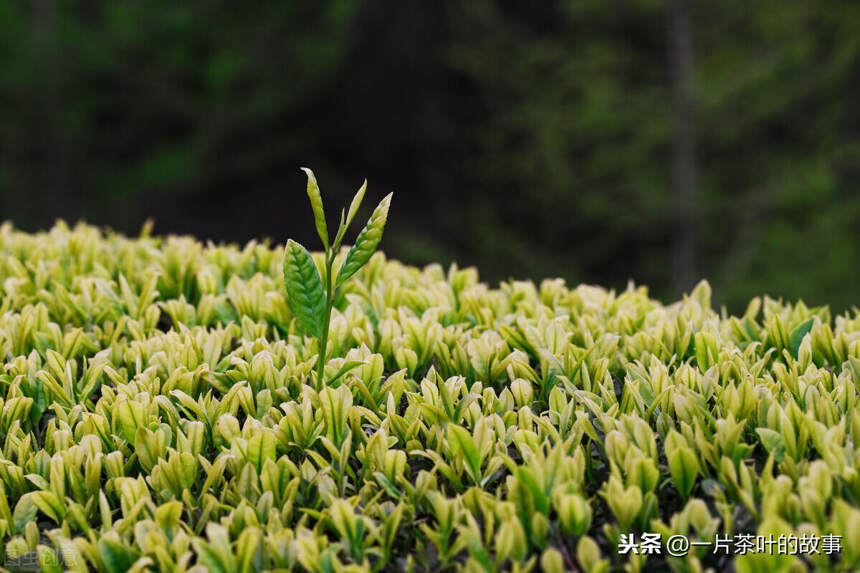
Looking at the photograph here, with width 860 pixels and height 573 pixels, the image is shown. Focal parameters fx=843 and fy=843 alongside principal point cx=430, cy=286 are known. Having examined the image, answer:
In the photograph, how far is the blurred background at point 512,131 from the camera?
40.8 ft

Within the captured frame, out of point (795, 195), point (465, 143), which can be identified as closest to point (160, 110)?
point (465, 143)

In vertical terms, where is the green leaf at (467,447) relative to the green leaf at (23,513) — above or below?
above

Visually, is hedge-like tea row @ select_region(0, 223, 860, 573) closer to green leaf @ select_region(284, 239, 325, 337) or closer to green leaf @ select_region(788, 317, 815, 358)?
green leaf @ select_region(788, 317, 815, 358)

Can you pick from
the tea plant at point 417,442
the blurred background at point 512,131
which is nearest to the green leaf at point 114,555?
the tea plant at point 417,442

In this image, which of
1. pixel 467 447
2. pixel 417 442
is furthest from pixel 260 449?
pixel 467 447

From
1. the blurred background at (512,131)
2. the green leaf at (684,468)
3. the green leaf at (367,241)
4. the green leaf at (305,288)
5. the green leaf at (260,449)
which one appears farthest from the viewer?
the blurred background at (512,131)

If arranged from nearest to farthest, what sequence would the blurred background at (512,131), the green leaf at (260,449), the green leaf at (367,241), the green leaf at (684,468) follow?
the green leaf at (684,468)
the green leaf at (260,449)
the green leaf at (367,241)
the blurred background at (512,131)

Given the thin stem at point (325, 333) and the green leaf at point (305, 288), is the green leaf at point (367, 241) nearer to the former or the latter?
the thin stem at point (325, 333)

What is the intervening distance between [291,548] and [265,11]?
42.3ft

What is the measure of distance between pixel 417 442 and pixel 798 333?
1500 mm

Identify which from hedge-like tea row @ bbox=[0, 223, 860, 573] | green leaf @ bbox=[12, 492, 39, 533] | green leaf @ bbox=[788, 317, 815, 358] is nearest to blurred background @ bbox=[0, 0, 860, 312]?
green leaf @ bbox=[788, 317, 815, 358]

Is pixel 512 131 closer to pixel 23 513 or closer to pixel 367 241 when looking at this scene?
pixel 367 241

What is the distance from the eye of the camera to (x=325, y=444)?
2.13 metres

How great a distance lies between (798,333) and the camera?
288cm
